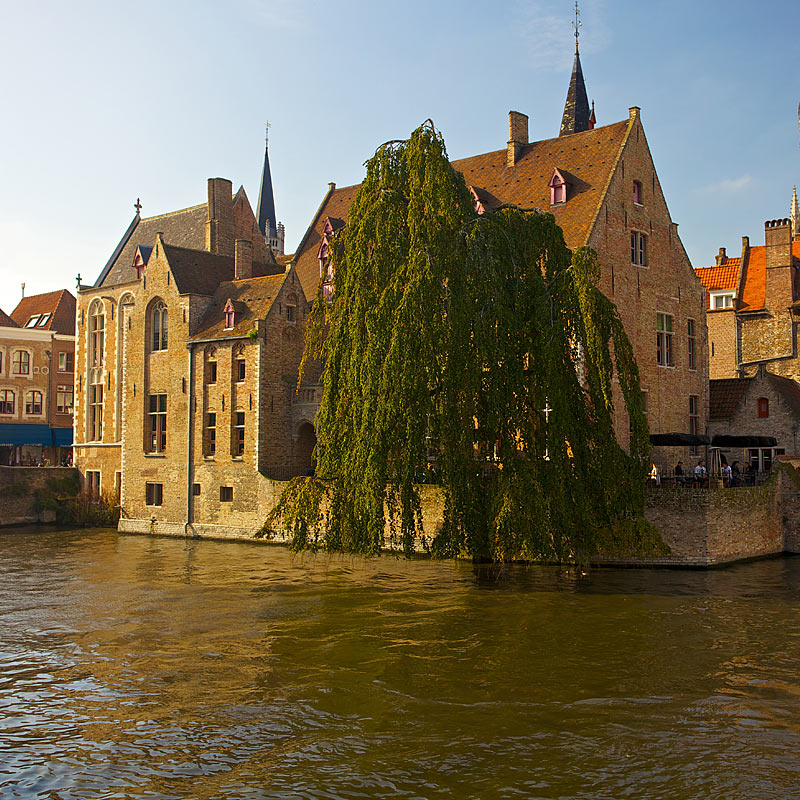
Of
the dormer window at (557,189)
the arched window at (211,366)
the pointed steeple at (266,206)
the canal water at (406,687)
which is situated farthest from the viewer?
the pointed steeple at (266,206)

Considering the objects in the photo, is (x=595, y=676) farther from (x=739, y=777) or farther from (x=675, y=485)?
(x=675, y=485)

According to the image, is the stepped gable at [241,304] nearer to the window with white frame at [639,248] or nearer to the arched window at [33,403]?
the window with white frame at [639,248]

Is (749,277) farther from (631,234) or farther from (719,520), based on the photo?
(719,520)

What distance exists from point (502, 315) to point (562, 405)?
2276 millimetres

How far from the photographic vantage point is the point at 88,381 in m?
40.6

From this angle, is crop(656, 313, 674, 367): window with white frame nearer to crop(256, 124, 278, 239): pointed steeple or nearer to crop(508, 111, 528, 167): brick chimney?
crop(508, 111, 528, 167): brick chimney

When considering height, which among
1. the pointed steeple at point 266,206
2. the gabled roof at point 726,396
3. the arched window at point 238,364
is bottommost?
the gabled roof at point 726,396

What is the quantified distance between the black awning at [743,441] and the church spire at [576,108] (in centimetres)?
2022

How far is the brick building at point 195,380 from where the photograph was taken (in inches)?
1283

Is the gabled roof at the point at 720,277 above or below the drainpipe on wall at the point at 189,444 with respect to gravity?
above

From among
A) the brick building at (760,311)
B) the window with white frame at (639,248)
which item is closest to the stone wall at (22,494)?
the window with white frame at (639,248)

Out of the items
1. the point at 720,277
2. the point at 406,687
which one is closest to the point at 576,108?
the point at 720,277

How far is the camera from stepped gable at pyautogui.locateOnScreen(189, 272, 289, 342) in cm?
3319

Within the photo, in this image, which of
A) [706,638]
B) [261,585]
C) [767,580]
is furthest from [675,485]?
[261,585]
